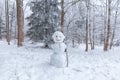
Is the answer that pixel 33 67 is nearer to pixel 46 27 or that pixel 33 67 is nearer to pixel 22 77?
pixel 22 77

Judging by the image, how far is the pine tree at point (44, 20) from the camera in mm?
15688

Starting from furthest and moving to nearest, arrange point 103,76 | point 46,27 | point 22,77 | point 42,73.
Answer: point 46,27 → point 103,76 → point 42,73 → point 22,77

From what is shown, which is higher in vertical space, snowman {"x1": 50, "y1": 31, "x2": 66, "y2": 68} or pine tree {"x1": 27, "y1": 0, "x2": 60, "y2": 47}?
pine tree {"x1": 27, "y1": 0, "x2": 60, "y2": 47}

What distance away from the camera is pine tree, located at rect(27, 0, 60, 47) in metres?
15.7

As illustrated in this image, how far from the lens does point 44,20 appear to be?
1574 cm

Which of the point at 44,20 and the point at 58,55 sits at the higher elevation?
the point at 44,20

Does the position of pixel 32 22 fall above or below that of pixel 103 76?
above

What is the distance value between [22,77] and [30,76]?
0.27 metres

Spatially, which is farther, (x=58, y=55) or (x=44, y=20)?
(x=44, y=20)

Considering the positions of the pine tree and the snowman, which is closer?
the snowman

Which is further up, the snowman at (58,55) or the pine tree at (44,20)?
the pine tree at (44,20)

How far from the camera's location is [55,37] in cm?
707

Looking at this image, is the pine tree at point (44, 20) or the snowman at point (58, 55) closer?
the snowman at point (58, 55)

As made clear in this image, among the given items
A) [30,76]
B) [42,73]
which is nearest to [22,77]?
[30,76]
